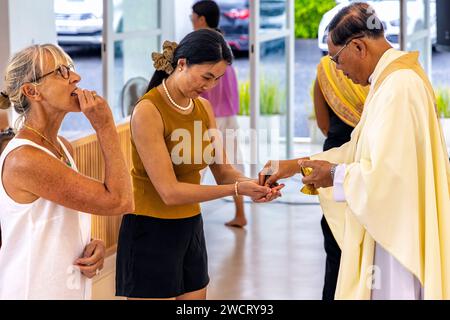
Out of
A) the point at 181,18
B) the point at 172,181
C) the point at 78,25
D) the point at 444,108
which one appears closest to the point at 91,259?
the point at 172,181

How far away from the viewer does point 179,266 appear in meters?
3.57

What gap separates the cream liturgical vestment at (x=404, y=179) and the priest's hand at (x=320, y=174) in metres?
0.10

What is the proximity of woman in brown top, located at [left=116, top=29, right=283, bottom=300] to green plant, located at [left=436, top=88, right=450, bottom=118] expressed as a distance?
21.5 ft

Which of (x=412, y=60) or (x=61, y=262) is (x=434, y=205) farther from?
(x=61, y=262)

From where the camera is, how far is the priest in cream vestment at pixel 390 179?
2957 millimetres

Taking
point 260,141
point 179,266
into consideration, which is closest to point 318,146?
point 260,141

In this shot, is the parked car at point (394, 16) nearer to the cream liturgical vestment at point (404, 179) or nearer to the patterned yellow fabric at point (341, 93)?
the patterned yellow fabric at point (341, 93)

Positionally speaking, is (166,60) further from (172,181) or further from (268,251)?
(268,251)

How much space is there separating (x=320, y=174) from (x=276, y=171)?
0.51 meters

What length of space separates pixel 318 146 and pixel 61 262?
8.08m

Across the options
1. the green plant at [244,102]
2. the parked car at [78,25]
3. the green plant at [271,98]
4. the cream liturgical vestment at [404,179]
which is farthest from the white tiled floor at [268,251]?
the parked car at [78,25]

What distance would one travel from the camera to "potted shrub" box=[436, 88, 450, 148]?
9.59 metres

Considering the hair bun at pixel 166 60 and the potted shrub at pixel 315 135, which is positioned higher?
the hair bun at pixel 166 60

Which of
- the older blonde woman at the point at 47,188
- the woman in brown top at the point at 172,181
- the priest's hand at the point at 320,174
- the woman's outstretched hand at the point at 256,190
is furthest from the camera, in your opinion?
the woman's outstretched hand at the point at 256,190
